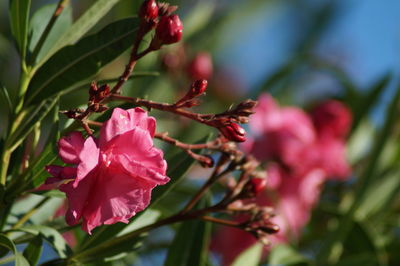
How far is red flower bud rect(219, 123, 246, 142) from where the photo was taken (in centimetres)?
93

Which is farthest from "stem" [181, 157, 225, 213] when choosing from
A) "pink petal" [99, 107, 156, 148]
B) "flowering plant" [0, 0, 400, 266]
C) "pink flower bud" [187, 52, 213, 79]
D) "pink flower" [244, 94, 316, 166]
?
"pink flower" [244, 94, 316, 166]

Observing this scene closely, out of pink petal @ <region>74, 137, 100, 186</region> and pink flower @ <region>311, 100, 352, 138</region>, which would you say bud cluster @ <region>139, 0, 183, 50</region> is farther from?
pink flower @ <region>311, 100, 352, 138</region>

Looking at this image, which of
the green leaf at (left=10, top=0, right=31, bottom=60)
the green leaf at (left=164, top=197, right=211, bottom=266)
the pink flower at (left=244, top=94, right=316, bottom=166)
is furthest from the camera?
the pink flower at (left=244, top=94, right=316, bottom=166)

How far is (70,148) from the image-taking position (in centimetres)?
81

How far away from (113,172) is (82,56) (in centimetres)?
21

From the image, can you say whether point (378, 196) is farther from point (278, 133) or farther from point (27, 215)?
point (27, 215)

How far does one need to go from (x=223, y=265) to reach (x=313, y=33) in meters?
1.59

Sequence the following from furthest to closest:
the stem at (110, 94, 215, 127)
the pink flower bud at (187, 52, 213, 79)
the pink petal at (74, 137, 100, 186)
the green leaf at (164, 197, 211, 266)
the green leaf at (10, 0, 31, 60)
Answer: the pink flower bud at (187, 52, 213, 79) → the green leaf at (164, 197, 211, 266) → the green leaf at (10, 0, 31, 60) → the stem at (110, 94, 215, 127) → the pink petal at (74, 137, 100, 186)

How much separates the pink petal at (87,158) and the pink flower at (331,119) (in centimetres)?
128

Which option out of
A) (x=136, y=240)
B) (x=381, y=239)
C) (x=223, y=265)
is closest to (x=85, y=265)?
(x=136, y=240)

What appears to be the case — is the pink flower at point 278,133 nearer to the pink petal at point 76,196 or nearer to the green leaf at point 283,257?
the green leaf at point 283,257

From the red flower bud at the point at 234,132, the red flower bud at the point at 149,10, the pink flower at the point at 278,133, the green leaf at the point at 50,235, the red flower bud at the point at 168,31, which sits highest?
the red flower bud at the point at 149,10

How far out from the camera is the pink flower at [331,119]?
2011 mm

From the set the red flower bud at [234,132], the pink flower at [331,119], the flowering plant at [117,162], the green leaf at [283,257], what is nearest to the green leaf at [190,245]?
the flowering plant at [117,162]
